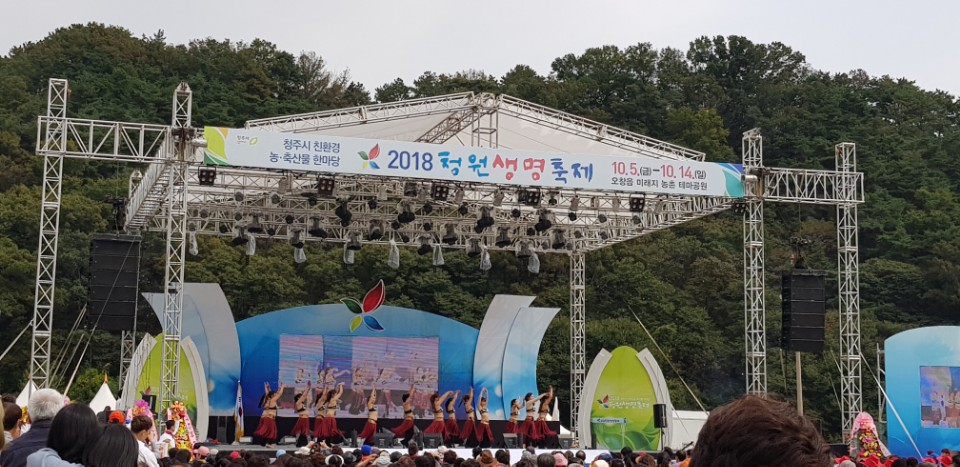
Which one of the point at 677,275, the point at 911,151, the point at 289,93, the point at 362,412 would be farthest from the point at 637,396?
the point at 289,93

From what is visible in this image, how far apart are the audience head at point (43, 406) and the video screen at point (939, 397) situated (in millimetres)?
15325

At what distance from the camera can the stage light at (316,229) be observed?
18.3 meters

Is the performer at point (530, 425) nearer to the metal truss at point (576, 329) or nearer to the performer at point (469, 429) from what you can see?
the performer at point (469, 429)

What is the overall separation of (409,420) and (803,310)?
7413 mm

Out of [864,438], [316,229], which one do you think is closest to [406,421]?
[316,229]

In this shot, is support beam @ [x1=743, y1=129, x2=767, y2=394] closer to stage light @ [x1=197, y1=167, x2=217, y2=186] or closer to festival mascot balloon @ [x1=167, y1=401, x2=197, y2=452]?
stage light @ [x1=197, y1=167, x2=217, y2=186]

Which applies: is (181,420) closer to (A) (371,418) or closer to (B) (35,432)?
(A) (371,418)

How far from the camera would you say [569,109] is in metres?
36.2

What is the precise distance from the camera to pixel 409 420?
19.8m

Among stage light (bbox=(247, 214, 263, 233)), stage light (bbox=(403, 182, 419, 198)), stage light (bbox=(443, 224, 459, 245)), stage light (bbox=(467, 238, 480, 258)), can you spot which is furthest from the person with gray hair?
stage light (bbox=(467, 238, 480, 258))

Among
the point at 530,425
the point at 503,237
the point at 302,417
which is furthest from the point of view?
the point at 530,425

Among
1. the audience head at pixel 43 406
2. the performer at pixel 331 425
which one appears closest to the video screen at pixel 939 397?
the performer at pixel 331 425

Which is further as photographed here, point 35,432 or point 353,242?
point 353,242

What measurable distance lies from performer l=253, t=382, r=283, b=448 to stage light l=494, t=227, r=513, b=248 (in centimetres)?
459
